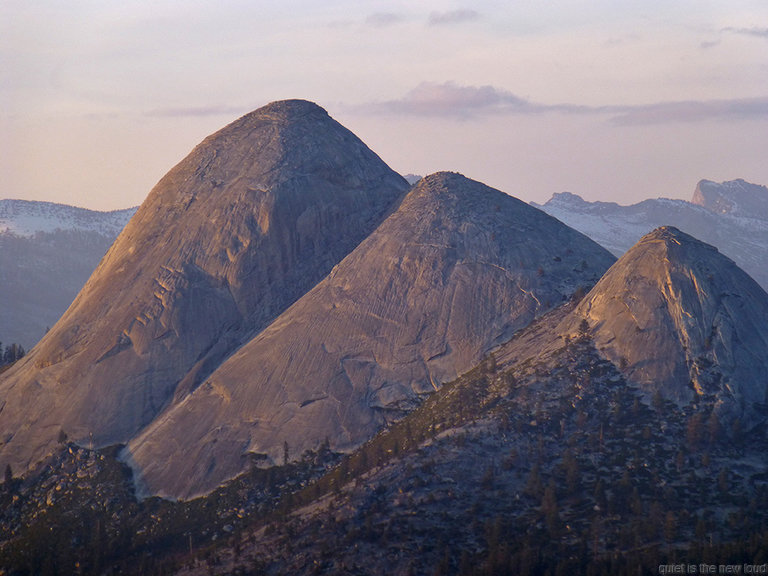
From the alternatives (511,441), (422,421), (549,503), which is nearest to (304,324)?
(422,421)

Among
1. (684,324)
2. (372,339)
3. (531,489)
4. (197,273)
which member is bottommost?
(531,489)

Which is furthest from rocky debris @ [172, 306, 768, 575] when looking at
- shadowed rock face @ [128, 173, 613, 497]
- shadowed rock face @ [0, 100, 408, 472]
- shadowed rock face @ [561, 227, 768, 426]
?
shadowed rock face @ [0, 100, 408, 472]

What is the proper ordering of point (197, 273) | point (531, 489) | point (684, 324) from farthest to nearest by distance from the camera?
point (197, 273)
point (684, 324)
point (531, 489)

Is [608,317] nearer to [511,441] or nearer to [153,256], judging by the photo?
[511,441]

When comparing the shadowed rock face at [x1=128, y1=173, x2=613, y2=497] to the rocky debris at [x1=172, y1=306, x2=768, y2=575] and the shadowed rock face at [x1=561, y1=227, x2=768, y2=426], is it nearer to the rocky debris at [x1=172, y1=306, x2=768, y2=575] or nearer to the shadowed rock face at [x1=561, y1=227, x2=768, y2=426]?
the rocky debris at [x1=172, y1=306, x2=768, y2=575]

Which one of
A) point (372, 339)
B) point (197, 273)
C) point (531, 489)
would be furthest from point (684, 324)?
point (197, 273)

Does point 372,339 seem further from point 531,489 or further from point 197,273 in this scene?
point 531,489
